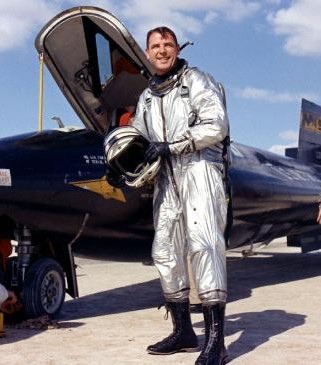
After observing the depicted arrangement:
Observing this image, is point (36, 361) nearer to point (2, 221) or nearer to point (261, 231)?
point (2, 221)

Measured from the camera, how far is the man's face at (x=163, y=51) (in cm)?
471

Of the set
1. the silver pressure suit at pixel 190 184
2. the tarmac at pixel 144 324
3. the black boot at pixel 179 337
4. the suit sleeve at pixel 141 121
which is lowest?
the tarmac at pixel 144 324

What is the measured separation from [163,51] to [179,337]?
7.33ft

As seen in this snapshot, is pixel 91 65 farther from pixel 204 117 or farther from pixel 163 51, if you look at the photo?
pixel 204 117

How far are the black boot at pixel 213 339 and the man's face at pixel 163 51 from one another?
1868mm

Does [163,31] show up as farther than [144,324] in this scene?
No

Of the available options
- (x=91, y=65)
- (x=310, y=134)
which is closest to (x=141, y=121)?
(x=91, y=65)

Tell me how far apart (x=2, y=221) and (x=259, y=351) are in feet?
10.6

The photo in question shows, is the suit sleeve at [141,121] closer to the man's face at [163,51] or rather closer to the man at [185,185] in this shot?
the man at [185,185]

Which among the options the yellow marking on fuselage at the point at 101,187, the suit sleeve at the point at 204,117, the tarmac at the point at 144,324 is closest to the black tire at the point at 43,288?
the tarmac at the point at 144,324

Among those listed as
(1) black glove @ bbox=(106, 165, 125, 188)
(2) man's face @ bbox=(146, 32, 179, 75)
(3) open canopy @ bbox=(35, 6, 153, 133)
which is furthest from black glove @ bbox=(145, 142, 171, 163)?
(3) open canopy @ bbox=(35, 6, 153, 133)

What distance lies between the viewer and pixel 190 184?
14.8 ft

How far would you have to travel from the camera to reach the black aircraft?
6.13 m

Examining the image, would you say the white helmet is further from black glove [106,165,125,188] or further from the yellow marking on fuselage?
the yellow marking on fuselage
